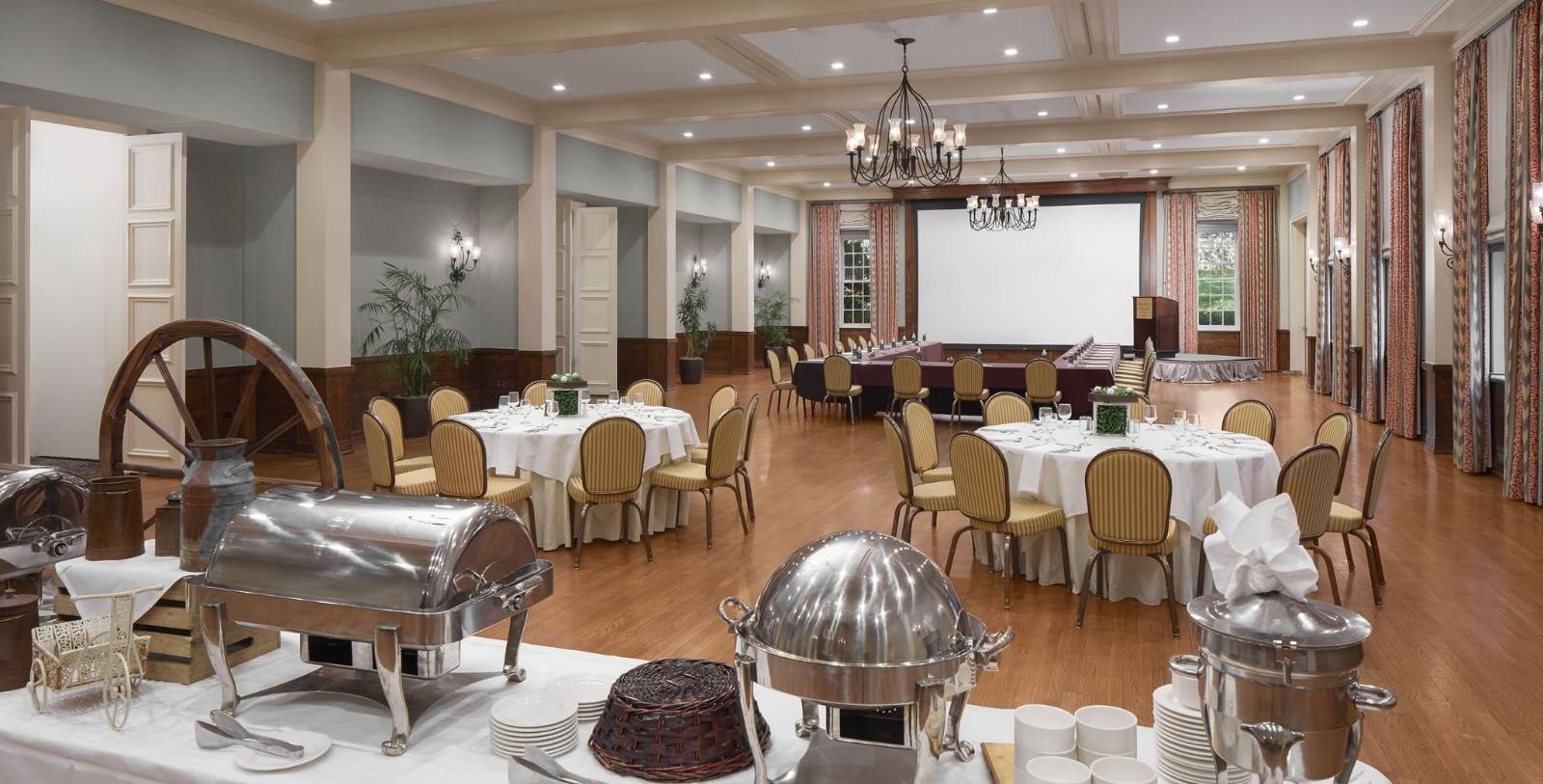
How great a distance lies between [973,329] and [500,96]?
12.2m

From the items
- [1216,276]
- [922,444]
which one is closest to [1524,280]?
[922,444]

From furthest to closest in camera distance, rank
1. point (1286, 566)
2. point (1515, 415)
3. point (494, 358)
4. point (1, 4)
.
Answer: point (494, 358) < point (1515, 415) < point (1, 4) < point (1286, 566)

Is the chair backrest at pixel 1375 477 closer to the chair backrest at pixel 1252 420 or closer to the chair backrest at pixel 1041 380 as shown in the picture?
the chair backrest at pixel 1252 420

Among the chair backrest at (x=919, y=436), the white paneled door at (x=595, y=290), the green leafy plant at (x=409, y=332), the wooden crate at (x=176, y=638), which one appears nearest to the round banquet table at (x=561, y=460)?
the chair backrest at (x=919, y=436)

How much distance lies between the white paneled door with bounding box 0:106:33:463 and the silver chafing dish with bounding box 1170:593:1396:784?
8.20 m

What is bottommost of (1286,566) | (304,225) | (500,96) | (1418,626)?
(1418,626)

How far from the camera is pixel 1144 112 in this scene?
13.0 meters

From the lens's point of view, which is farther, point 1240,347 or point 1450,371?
point 1240,347

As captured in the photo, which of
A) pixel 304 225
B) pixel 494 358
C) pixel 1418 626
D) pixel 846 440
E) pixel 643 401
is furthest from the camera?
pixel 494 358

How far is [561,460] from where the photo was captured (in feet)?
19.2

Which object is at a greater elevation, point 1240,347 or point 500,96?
point 500,96

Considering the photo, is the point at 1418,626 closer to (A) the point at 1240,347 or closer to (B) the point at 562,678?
(B) the point at 562,678

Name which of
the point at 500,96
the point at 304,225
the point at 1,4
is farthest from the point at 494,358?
the point at 1,4

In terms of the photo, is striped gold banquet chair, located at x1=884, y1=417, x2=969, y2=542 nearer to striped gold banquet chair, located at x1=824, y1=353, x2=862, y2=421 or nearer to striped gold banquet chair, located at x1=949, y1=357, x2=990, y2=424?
striped gold banquet chair, located at x1=949, y1=357, x2=990, y2=424
